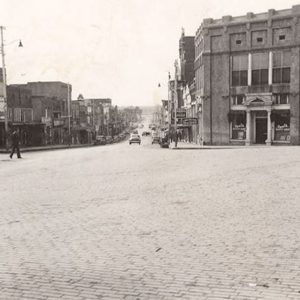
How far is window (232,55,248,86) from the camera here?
44656mm

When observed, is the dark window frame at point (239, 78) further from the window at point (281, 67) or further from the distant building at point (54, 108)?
the distant building at point (54, 108)

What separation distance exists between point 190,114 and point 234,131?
19415mm

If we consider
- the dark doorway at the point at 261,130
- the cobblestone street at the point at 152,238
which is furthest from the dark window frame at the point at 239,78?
the cobblestone street at the point at 152,238

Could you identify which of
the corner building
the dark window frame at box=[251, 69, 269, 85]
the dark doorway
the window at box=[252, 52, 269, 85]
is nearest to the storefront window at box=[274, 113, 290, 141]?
the corner building

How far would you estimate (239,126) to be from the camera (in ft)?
149

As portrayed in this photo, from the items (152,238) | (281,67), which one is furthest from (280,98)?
(152,238)

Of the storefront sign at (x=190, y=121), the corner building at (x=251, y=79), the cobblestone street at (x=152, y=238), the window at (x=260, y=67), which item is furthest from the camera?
the storefront sign at (x=190, y=121)

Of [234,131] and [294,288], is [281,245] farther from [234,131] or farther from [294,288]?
[234,131]

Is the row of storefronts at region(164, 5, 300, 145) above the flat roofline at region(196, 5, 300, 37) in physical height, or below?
below

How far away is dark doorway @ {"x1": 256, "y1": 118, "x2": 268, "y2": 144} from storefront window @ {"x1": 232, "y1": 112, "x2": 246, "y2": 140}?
1.26 metres

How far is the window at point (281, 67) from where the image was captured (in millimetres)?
42875

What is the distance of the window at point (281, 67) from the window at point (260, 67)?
71cm

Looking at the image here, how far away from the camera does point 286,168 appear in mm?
19750

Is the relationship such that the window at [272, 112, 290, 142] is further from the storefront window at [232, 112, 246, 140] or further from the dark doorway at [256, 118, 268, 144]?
the storefront window at [232, 112, 246, 140]
